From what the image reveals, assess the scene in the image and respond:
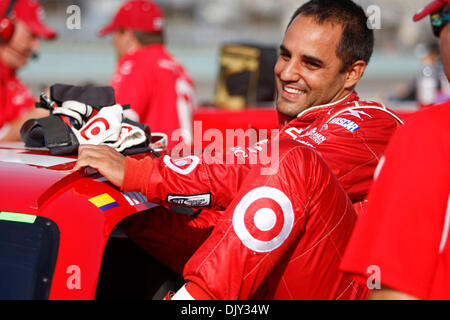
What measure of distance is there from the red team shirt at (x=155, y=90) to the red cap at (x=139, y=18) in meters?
0.38

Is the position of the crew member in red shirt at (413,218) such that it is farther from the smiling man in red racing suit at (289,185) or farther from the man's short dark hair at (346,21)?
the man's short dark hair at (346,21)

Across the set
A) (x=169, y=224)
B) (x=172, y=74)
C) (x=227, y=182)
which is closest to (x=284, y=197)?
(x=227, y=182)

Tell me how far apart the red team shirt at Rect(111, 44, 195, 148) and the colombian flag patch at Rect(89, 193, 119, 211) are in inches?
116

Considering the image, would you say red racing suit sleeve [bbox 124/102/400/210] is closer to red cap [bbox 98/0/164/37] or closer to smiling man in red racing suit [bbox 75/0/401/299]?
smiling man in red racing suit [bbox 75/0/401/299]

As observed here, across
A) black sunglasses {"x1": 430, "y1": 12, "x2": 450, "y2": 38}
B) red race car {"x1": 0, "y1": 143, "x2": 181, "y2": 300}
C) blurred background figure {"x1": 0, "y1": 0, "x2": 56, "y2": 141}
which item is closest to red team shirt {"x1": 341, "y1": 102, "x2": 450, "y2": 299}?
black sunglasses {"x1": 430, "y1": 12, "x2": 450, "y2": 38}

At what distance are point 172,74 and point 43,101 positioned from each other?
2656mm

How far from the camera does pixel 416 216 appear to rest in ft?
3.68

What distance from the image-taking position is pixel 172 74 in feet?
16.7

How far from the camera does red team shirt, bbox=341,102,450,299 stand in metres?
1.12

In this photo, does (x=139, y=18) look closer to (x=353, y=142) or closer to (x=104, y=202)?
(x=353, y=142)

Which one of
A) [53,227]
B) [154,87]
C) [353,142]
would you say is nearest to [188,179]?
[53,227]

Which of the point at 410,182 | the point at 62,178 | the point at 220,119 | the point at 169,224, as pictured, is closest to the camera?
the point at 410,182

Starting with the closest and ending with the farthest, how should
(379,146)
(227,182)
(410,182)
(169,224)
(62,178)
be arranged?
(410,182)
(62,178)
(227,182)
(379,146)
(169,224)

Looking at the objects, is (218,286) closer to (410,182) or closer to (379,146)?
(410,182)
